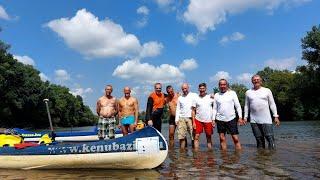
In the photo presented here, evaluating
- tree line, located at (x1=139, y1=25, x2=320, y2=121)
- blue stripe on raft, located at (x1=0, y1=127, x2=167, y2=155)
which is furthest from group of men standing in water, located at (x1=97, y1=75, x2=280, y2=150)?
tree line, located at (x1=139, y1=25, x2=320, y2=121)

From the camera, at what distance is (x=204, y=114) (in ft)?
42.3

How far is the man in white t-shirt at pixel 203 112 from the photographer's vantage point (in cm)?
1290

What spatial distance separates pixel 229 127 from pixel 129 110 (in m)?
2.89

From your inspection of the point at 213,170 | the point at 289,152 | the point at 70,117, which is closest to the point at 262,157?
the point at 289,152

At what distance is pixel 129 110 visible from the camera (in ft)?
40.0

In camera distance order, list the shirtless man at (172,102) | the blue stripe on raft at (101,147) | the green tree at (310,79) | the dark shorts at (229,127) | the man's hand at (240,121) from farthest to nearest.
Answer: the green tree at (310,79) → the shirtless man at (172,102) → the dark shorts at (229,127) → the man's hand at (240,121) → the blue stripe on raft at (101,147)

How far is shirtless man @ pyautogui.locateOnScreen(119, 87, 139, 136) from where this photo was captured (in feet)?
40.0

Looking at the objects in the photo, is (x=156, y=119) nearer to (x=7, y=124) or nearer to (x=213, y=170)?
(x=213, y=170)

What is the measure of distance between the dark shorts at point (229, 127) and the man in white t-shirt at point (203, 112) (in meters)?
0.38

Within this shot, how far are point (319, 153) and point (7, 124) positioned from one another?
6767 cm

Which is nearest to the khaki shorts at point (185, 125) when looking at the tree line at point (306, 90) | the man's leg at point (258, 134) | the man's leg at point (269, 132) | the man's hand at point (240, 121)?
the man's hand at point (240, 121)

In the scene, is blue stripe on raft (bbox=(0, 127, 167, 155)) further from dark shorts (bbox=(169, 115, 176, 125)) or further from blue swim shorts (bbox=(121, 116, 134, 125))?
dark shorts (bbox=(169, 115, 176, 125))

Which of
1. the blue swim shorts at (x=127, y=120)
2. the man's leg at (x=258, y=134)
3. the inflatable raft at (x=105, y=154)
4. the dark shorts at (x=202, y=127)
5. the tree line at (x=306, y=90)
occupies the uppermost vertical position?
the tree line at (x=306, y=90)

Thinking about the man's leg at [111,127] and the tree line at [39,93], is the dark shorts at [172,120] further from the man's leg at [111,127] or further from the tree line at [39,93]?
the tree line at [39,93]
